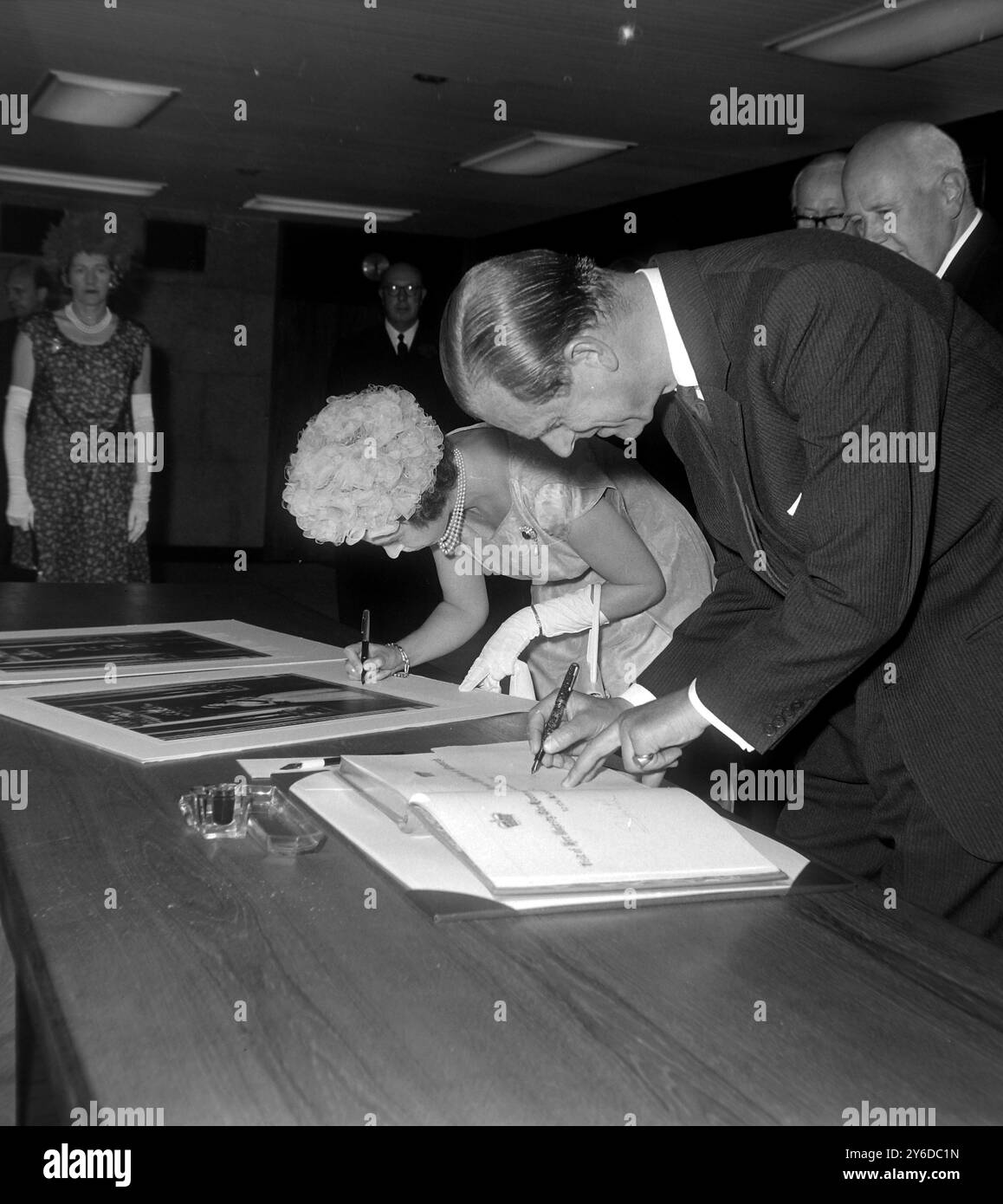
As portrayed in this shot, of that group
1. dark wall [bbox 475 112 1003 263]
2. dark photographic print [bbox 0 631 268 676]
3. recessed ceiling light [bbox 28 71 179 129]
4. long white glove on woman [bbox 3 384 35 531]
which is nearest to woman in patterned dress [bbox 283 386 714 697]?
dark photographic print [bbox 0 631 268 676]

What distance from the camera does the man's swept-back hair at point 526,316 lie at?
123 cm

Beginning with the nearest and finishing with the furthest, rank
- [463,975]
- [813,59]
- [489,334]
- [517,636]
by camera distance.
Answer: [463,975]
[489,334]
[517,636]
[813,59]

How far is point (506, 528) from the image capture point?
Result: 242 centimetres

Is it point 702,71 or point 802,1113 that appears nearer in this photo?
point 802,1113

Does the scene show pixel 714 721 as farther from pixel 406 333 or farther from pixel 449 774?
pixel 406 333

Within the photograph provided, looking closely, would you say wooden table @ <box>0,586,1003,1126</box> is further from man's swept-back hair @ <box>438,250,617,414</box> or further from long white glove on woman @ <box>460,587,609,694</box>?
long white glove on woman @ <box>460,587,609,694</box>

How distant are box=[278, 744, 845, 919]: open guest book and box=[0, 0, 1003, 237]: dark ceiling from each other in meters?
4.28

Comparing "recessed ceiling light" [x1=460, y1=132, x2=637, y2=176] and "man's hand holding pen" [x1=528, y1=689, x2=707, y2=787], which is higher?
"recessed ceiling light" [x1=460, y1=132, x2=637, y2=176]

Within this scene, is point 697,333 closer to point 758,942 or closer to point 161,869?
point 758,942

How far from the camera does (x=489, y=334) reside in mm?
1251

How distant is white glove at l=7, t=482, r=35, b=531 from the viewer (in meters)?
4.31

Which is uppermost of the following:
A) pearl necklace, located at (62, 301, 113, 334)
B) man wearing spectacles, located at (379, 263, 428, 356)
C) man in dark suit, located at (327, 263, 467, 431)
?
man wearing spectacles, located at (379, 263, 428, 356)
